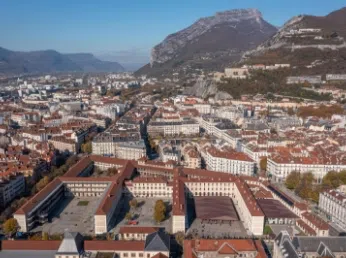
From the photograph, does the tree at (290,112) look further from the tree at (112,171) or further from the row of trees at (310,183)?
the tree at (112,171)

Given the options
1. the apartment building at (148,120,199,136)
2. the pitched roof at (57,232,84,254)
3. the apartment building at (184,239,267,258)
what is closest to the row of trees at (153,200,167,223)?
the apartment building at (184,239,267,258)

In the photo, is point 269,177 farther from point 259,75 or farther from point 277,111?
point 259,75

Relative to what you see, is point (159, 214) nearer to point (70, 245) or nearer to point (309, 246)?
point (70, 245)

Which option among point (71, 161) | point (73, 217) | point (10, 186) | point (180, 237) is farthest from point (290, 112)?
point (10, 186)

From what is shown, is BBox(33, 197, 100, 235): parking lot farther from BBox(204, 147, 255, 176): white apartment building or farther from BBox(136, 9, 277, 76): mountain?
BBox(136, 9, 277, 76): mountain

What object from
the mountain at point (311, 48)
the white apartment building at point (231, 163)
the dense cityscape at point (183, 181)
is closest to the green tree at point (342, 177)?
the dense cityscape at point (183, 181)

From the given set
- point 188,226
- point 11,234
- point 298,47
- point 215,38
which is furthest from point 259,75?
point 215,38
